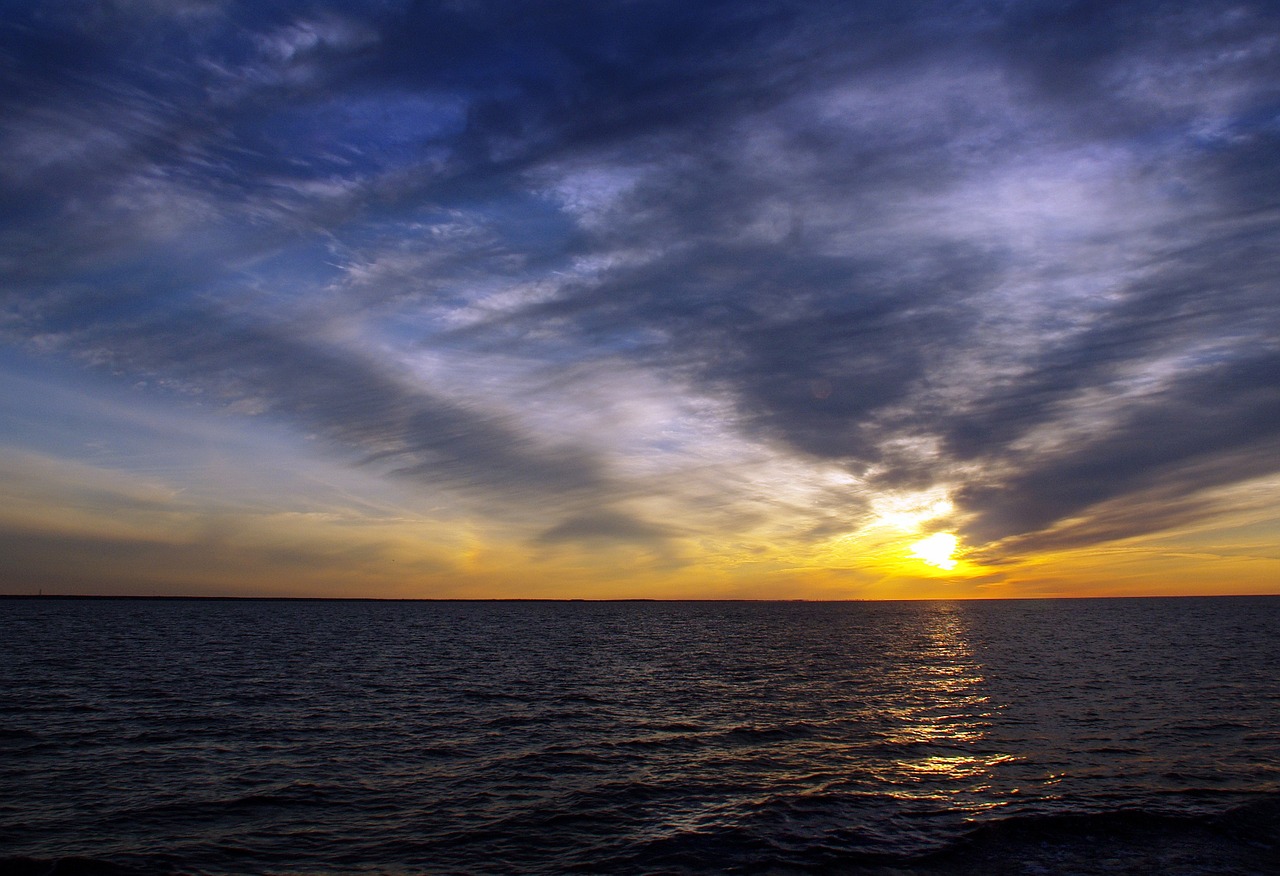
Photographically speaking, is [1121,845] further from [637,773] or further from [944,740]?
[637,773]

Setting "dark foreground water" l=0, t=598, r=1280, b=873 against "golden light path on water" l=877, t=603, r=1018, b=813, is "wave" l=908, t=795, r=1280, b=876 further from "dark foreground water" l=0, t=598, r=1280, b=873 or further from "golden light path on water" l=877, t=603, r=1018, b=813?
"golden light path on water" l=877, t=603, r=1018, b=813

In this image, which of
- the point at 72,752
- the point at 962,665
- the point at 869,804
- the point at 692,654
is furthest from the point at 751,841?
the point at 692,654

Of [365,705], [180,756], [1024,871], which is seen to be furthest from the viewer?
[365,705]

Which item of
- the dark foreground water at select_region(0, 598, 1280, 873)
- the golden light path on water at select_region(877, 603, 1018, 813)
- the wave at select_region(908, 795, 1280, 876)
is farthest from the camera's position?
the golden light path on water at select_region(877, 603, 1018, 813)

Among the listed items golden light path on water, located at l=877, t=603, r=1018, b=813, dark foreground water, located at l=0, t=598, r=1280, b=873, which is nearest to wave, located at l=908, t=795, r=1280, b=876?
dark foreground water, located at l=0, t=598, r=1280, b=873

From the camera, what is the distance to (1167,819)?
22953 mm

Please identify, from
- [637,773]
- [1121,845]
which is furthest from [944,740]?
[637,773]

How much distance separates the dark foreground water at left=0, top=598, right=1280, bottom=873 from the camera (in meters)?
20.2

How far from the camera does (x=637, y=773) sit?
28.7 meters

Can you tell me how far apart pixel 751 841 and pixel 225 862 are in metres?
14.8

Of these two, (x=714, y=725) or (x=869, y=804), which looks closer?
(x=869, y=804)

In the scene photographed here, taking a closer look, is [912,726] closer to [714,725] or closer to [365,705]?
[714,725]

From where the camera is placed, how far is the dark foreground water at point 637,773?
2023 centimetres

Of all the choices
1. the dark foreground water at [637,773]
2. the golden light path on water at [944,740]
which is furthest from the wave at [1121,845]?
the golden light path on water at [944,740]
